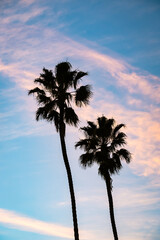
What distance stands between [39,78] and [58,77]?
1701 millimetres

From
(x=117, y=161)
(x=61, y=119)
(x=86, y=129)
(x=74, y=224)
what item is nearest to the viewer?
(x=74, y=224)

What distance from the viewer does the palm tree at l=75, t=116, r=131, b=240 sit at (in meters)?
27.9

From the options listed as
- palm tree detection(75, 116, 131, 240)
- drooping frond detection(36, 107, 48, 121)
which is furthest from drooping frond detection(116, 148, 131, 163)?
drooping frond detection(36, 107, 48, 121)

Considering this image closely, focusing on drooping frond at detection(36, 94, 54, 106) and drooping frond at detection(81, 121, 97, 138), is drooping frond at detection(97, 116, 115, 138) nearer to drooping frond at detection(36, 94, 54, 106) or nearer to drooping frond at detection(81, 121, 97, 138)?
drooping frond at detection(81, 121, 97, 138)

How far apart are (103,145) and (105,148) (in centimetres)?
37

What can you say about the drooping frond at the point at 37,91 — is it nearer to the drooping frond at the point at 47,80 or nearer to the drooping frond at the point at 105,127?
the drooping frond at the point at 47,80

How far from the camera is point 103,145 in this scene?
96.5ft

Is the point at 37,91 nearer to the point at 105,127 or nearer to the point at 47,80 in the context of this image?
the point at 47,80

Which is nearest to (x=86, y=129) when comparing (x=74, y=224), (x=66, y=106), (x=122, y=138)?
(x=122, y=138)

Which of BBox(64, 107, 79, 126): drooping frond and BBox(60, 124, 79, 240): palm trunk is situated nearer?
BBox(60, 124, 79, 240): palm trunk

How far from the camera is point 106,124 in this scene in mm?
30047

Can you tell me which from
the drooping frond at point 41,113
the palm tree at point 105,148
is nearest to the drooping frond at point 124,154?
the palm tree at point 105,148

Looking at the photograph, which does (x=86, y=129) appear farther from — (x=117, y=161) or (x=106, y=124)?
(x=117, y=161)

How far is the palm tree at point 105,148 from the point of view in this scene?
91.6 ft
